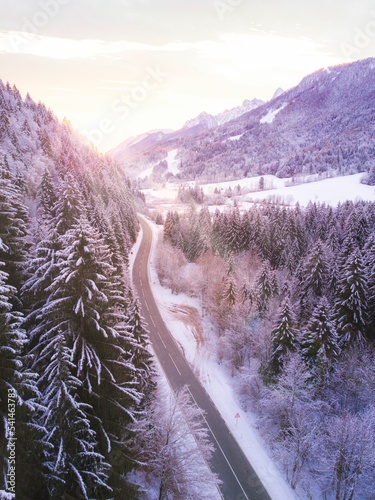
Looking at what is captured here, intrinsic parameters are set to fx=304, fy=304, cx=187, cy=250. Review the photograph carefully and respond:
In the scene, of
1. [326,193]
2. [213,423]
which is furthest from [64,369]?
[326,193]

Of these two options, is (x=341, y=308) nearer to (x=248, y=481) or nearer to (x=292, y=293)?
(x=292, y=293)

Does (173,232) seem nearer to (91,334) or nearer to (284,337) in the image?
(284,337)

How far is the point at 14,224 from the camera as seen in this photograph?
49.7 ft

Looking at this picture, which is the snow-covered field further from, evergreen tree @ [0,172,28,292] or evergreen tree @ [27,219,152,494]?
evergreen tree @ [27,219,152,494]

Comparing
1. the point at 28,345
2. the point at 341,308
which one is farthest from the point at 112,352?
the point at 341,308

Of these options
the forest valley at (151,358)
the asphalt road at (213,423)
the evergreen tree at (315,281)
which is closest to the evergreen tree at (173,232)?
the forest valley at (151,358)

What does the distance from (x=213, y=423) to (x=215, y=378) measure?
687cm

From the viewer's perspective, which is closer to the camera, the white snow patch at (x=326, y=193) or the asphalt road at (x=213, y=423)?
the asphalt road at (x=213, y=423)

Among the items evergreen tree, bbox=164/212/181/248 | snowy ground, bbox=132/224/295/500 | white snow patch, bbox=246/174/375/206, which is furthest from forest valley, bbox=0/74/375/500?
white snow patch, bbox=246/174/375/206

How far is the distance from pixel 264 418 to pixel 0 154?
70665 mm

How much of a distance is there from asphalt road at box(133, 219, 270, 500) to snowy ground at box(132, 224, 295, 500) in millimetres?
724

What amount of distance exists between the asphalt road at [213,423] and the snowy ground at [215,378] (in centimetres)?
72

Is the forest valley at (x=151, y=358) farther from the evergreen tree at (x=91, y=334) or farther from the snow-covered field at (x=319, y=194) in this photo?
the snow-covered field at (x=319, y=194)

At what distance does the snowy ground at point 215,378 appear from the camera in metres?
26.2
